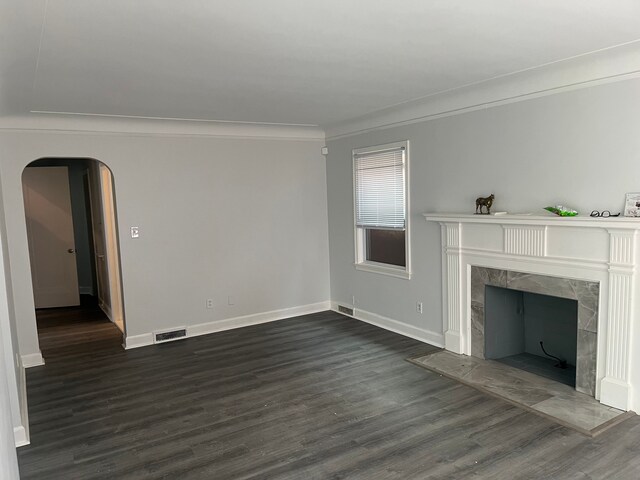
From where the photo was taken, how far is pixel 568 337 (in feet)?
13.6

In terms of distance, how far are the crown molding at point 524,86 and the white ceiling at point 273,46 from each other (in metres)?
0.21

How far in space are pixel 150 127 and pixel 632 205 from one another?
178 inches

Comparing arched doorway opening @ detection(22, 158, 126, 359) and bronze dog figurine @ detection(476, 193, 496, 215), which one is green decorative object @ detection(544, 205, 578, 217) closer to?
bronze dog figurine @ detection(476, 193, 496, 215)

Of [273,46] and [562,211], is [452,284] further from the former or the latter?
[273,46]

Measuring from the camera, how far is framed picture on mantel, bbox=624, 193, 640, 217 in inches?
126

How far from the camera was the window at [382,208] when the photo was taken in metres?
5.23

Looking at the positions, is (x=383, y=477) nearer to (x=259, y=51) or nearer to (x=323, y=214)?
(x=259, y=51)

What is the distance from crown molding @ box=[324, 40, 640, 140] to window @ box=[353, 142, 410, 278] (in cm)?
36

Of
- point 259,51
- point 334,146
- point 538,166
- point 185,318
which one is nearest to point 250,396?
point 185,318

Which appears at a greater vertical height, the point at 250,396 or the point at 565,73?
the point at 565,73

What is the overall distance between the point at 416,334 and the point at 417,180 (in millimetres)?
1667

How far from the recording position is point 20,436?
3189mm

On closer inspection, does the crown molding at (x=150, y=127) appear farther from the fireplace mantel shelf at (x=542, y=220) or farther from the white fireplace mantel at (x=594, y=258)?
the white fireplace mantel at (x=594, y=258)

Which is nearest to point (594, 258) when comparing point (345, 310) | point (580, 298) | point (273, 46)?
point (580, 298)
